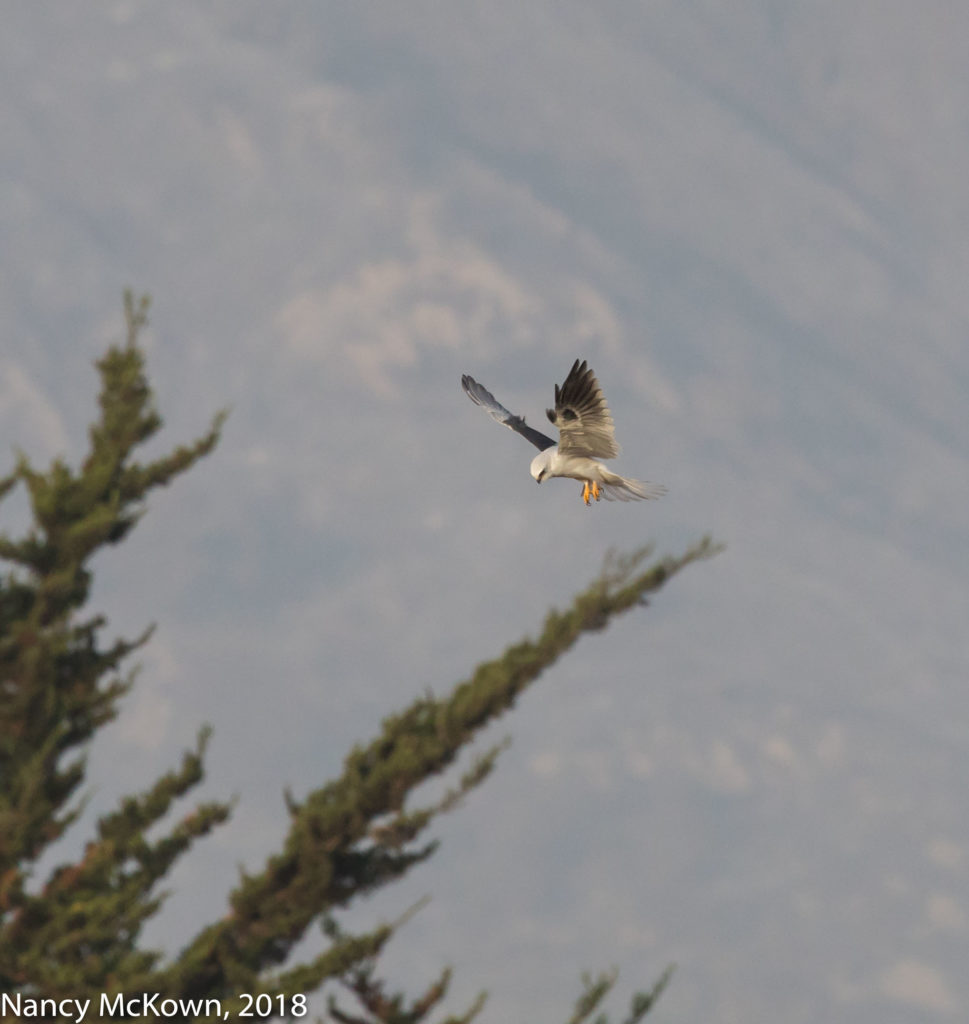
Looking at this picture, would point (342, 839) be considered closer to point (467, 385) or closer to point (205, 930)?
point (205, 930)

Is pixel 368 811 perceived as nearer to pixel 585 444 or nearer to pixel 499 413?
pixel 585 444

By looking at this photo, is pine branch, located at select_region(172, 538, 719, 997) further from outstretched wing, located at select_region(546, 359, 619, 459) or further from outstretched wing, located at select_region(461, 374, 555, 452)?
outstretched wing, located at select_region(461, 374, 555, 452)

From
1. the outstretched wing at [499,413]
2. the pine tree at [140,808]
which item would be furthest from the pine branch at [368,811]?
the outstretched wing at [499,413]

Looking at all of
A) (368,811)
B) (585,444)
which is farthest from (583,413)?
(368,811)

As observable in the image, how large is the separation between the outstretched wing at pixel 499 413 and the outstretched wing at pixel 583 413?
5.50m

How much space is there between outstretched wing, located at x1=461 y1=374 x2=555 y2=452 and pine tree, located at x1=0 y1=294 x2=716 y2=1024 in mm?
6165

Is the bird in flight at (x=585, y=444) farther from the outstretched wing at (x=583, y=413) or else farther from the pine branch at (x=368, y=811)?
the pine branch at (x=368, y=811)

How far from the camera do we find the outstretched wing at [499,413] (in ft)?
97.0

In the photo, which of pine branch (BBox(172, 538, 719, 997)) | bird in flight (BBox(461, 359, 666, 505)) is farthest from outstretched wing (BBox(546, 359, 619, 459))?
pine branch (BBox(172, 538, 719, 997))

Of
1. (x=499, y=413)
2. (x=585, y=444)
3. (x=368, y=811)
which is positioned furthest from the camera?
(x=499, y=413)

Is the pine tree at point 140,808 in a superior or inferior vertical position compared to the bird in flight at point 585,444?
inferior

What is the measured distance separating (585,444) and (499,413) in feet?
25.6

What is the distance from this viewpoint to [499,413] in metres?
31.2

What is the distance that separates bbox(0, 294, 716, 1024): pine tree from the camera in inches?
781
